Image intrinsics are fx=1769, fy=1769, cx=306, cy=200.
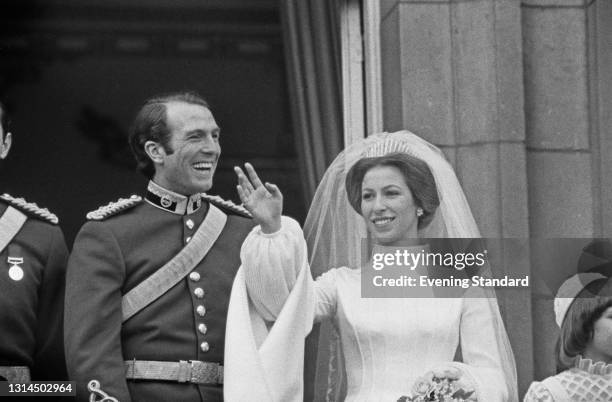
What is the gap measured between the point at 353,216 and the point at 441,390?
0.91 metres

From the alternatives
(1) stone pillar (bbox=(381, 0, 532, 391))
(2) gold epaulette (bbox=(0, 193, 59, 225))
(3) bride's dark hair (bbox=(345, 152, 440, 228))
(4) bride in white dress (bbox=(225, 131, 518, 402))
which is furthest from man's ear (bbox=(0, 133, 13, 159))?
(1) stone pillar (bbox=(381, 0, 532, 391))

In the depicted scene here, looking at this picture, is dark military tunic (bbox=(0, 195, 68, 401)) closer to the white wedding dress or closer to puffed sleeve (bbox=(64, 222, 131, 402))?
puffed sleeve (bbox=(64, 222, 131, 402))

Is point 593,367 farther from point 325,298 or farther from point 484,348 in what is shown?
point 325,298

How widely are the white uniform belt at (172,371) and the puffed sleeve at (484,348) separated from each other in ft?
3.28

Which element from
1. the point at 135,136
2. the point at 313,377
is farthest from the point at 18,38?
the point at 313,377

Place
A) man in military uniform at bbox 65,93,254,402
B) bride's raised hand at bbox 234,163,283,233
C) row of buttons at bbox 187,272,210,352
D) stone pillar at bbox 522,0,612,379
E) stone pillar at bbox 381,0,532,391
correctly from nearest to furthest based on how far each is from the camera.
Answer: bride's raised hand at bbox 234,163,283,233
man in military uniform at bbox 65,93,254,402
row of buttons at bbox 187,272,210,352
stone pillar at bbox 381,0,532,391
stone pillar at bbox 522,0,612,379

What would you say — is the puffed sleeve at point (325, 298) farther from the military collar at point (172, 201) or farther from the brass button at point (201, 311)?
the military collar at point (172, 201)

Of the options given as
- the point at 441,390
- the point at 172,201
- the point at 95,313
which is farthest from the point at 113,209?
the point at 441,390

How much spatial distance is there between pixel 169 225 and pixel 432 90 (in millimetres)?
1508

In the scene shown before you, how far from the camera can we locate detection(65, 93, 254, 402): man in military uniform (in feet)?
22.4

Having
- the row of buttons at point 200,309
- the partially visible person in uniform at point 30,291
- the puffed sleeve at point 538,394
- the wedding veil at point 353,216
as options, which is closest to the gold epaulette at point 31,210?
the partially visible person in uniform at point 30,291

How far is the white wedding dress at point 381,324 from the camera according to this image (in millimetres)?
6793

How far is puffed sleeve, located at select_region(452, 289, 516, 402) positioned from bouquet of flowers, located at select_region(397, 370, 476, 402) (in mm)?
56

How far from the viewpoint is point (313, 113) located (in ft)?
26.6
